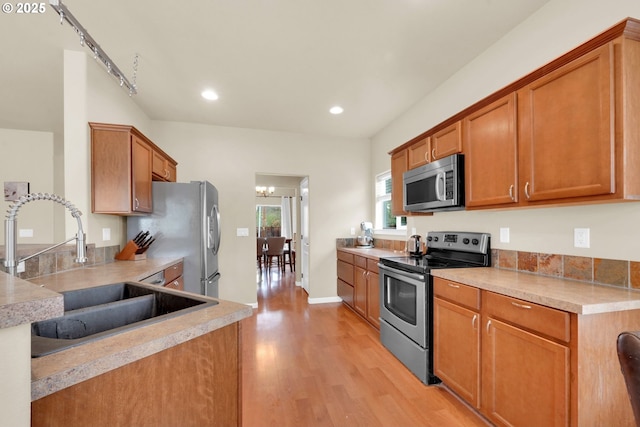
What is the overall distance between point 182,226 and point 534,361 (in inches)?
118

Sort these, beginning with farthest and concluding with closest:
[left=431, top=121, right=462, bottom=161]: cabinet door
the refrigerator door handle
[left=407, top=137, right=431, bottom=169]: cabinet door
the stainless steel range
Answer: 1. the refrigerator door handle
2. [left=407, top=137, right=431, bottom=169]: cabinet door
3. [left=431, top=121, right=462, bottom=161]: cabinet door
4. the stainless steel range

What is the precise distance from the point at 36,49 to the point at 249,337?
322 cm

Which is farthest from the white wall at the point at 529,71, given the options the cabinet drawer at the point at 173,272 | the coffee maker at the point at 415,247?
the cabinet drawer at the point at 173,272

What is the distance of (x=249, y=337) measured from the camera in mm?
3078

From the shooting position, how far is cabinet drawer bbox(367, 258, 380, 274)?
3.16 m

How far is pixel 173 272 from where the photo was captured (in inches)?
104

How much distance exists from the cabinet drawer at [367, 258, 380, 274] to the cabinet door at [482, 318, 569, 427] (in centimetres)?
150

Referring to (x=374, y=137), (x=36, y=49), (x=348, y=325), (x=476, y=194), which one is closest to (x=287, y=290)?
(x=348, y=325)

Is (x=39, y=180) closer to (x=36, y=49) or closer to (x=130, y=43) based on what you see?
(x=36, y=49)

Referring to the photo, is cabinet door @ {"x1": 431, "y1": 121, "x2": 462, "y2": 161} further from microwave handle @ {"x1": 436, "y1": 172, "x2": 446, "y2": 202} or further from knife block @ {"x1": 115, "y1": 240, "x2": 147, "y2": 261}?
knife block @ {"x1": 115, "y1": 240, "x2": 147, "y2": 261}

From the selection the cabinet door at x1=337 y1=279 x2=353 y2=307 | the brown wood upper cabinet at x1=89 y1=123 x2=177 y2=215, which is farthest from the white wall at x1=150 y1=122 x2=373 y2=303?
the brown wood upper cabinet at x1=89 y1=123 x2=177 y2=215

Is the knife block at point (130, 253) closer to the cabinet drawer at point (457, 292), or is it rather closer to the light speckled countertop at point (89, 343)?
the light speckled countertop at point (89, 343)

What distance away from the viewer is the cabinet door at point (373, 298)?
312 centimetres

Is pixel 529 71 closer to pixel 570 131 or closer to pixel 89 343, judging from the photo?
pixel 570 131
